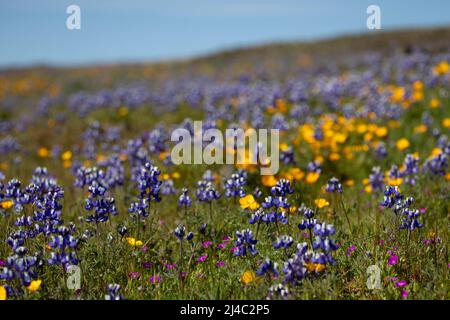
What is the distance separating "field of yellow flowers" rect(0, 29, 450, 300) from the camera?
11.9 feet

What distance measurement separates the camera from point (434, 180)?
5992mm

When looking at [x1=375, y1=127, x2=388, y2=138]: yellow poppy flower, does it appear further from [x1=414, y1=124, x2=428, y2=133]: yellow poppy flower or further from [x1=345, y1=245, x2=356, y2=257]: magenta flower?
[x1=345, y1=245, x2=356, y2=257]: magenta flower

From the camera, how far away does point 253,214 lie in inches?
163

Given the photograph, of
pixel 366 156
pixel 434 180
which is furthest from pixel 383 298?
pixel 366 156

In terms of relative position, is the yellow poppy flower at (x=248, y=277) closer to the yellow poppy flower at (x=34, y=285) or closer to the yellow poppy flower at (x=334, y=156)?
the yellow poppy flower at (x=34, y=285)

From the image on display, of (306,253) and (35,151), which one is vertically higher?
(35,151)

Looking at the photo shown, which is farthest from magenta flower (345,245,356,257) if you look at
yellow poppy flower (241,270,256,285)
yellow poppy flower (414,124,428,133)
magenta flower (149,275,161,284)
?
yellow poppy flower (414,124,428,133)

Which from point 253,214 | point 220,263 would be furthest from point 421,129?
point 220,263

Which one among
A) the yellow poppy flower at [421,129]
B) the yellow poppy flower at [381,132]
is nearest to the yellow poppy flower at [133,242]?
the yellow poppy flower at [381,132]

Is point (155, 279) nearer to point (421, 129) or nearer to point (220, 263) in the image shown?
point (220, 263)

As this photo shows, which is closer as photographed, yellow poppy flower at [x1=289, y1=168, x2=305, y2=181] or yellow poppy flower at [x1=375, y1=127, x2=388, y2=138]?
yellow poppy flower at [x1=289, y1=168, x2=305, y2=181]

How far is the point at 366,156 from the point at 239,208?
3.19 meters
